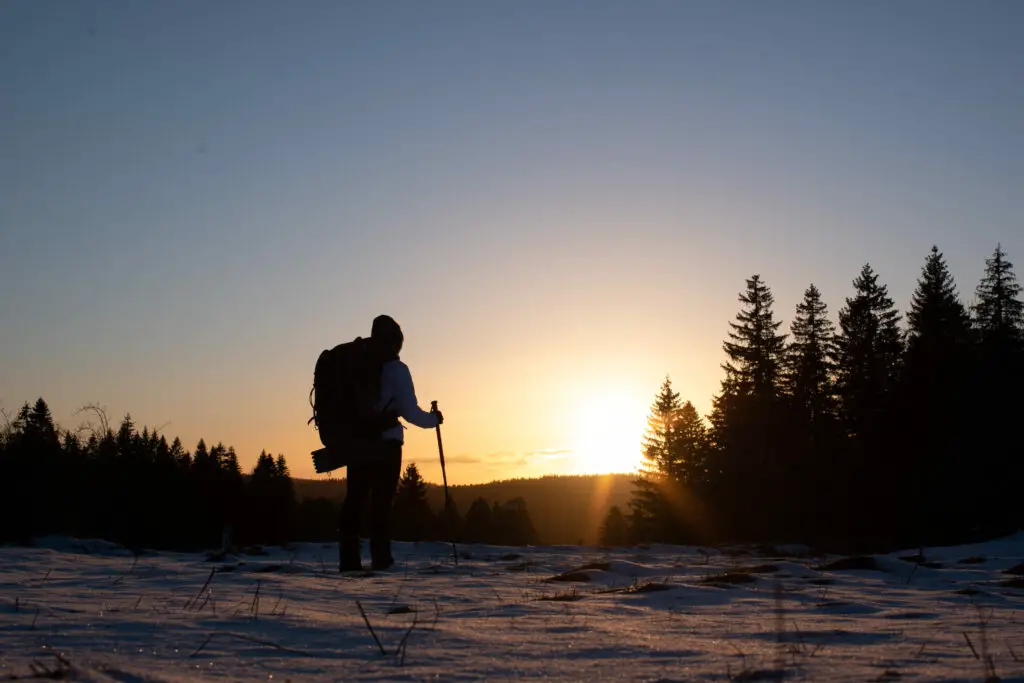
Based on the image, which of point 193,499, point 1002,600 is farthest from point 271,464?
point 1002,600

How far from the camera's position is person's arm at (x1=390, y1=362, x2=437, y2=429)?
8406mm

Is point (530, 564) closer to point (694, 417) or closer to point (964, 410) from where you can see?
point (964, 410)

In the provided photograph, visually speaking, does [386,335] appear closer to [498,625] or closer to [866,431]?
[498,625]

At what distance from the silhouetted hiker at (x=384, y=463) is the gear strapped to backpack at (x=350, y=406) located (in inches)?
2.8

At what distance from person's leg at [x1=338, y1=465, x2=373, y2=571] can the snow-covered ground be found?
40 centimetres

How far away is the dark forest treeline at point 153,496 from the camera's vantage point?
19.3 m

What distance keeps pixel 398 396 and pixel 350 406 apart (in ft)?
1.61

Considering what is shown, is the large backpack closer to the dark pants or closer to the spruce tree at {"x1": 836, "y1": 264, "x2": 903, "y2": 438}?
the dark pants

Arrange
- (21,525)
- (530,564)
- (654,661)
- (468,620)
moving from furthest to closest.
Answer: (21,525) → (530,564) → (468,620) → (654,661)

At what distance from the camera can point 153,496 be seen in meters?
47.6

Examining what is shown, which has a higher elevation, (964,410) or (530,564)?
(964,410)

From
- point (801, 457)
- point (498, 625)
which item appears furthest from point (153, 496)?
point (498, 625)

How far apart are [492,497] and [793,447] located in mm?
156423

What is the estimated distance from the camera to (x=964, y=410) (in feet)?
101
